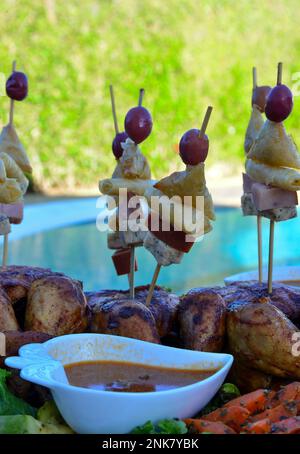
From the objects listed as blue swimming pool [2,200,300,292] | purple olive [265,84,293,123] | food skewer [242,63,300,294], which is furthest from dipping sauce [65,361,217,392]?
blue swimming pool [2,200,300,292]

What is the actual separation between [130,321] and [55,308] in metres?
0.24

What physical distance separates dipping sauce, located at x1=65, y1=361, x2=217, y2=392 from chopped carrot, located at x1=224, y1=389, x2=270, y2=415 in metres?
0.11

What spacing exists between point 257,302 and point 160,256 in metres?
0.35

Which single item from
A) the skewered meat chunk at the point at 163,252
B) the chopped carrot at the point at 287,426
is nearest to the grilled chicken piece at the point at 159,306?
the skewered meat chunk at the point at 163,252

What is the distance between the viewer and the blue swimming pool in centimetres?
661

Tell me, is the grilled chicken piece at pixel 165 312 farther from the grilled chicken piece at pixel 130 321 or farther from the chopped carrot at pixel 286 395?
the chopped carrot at pixel 286 395

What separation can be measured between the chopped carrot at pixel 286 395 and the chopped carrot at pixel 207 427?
0.21 metres

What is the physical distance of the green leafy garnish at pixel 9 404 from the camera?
1918 mm

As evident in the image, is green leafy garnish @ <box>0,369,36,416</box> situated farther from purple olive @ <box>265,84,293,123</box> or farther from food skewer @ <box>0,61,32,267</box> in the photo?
purple olive @ <box>265,84,293,123</box>

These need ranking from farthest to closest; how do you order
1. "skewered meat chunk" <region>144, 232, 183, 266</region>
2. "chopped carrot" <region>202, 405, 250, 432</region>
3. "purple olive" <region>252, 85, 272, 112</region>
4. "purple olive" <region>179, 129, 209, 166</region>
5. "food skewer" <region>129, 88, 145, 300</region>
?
"purple olive" <region>252, 85, 272, 112</region>, "food skewer" <region>129, 88, 145, 300</region>, "skewered meat chunk" <region>144, 232, 183, 266</region>, "purple olive" <region>179, 129, 209, 166</region>, "chopped carrot" <region>202, 405, 250, 432</region>

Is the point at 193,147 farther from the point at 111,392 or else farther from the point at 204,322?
the point at 111,392

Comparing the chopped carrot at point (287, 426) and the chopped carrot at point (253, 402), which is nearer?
the chopped carrot at point (287, 426)

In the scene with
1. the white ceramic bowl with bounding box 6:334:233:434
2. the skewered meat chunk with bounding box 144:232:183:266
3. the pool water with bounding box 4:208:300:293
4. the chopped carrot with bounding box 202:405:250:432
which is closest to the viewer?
the white ceramic bowl with bounding box 6:334:233:434

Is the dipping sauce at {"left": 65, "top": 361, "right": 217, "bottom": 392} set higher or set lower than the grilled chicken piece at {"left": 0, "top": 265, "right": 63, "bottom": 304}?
lower
